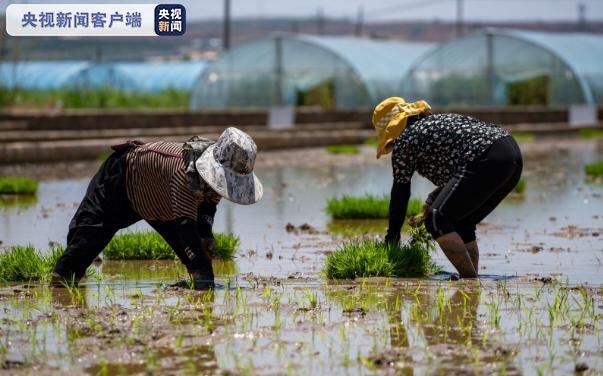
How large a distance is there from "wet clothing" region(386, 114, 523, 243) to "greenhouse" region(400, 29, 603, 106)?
2676 cm

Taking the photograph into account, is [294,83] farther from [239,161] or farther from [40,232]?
[239,161]

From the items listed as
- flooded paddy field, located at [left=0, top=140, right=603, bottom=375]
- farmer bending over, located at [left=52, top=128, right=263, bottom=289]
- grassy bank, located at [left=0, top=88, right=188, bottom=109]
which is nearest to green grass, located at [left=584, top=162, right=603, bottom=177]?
flooded paddy field, located at [left=0, top=140, right=603, bottom=375]

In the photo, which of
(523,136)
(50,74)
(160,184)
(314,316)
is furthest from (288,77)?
(314,316)

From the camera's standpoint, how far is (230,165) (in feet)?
21.1

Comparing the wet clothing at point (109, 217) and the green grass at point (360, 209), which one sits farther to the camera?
the green grass at point (360, 209)

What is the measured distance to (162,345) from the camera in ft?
16.5

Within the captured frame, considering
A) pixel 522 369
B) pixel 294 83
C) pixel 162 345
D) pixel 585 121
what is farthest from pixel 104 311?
pixel 294 83

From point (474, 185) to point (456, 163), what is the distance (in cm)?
17

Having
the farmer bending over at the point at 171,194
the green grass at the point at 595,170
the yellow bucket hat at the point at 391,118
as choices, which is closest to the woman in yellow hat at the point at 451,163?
the yellow bucket hat at the point at 391,118

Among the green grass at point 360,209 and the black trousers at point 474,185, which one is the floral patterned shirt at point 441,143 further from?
the green grass at point 360,209

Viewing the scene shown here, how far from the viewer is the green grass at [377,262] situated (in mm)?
6941

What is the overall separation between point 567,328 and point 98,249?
2791mm

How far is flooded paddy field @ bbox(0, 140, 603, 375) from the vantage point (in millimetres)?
4758

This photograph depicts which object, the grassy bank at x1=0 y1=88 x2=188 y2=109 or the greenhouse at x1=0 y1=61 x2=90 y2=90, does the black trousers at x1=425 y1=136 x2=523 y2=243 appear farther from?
the greenhouse at x1=0 y1=61 x2=90 y2=90
